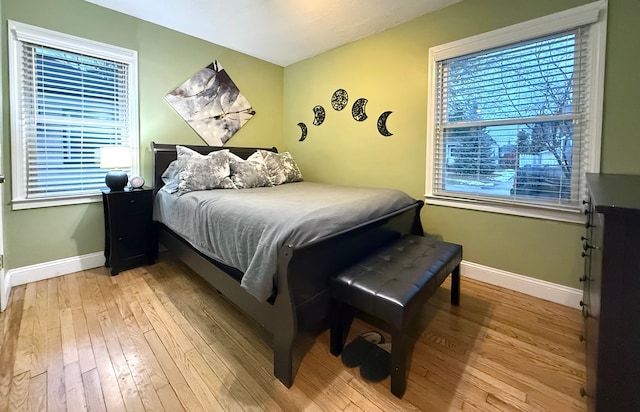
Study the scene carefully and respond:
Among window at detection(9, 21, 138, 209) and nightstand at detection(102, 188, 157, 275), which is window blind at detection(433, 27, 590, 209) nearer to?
nightstand at detection(102, 188, 157, 275)

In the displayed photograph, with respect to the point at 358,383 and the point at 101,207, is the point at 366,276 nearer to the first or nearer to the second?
the point at 358,383

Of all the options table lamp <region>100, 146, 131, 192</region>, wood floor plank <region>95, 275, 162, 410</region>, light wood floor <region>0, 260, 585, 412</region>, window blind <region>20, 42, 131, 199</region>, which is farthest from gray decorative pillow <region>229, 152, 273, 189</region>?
wood floor plank <region>95, 275, 162, 410</region>

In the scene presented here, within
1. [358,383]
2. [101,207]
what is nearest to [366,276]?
[358,383]

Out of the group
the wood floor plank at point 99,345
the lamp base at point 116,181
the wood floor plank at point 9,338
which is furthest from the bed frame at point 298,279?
the lamp base at point 116,181

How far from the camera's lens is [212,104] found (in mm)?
3459

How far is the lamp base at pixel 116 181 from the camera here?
258cm

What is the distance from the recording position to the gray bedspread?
1.40 m

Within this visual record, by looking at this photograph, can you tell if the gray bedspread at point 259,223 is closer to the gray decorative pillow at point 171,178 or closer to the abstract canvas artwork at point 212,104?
the gray decorative pillow at point 171,178

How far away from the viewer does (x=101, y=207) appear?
280 cm

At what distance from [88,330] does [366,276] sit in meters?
1.79

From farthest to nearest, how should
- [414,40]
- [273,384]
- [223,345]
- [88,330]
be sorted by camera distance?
[414,40] < [88,330] < [223,345] < [273,384]

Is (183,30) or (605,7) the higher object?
(183,30)

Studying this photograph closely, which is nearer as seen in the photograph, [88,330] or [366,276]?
[366,276]

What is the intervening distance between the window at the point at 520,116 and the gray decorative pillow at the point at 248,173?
1.76m
